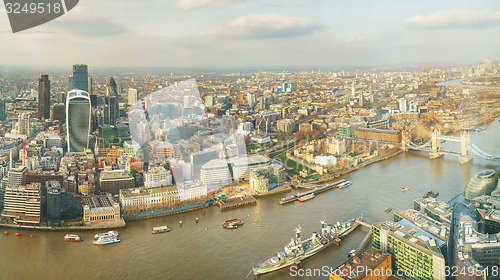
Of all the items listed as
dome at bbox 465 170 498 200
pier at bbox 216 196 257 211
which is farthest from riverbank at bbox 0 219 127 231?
dome at bbox 465 170 498 200

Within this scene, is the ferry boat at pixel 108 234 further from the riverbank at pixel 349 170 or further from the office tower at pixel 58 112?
the office tower at pixel 58 112

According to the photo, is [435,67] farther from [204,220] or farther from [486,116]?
[204,220]

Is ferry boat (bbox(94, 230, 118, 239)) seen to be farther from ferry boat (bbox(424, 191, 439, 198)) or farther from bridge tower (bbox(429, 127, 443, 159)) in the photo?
bridge tower (bbox(429, 127, 443, 159))

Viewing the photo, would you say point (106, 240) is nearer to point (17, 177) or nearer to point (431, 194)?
point (17, 177)

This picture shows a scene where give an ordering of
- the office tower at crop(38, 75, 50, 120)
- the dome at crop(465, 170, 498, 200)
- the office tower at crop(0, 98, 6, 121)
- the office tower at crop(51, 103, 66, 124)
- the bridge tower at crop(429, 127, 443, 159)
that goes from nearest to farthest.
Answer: the dome at crop(465, 170, 498, 200), the bridge tower at crop(429, 127, 443, 159), the office tower at crop(0, 98, 6, 121), the office tower at crop(51, 103, 66, 124), the office tower at crop(38, 75, 50, 120)

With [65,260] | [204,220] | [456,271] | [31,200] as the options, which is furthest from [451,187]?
[31,200]

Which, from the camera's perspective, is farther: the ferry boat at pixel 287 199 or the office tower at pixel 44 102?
the office tower at pixel 44 102

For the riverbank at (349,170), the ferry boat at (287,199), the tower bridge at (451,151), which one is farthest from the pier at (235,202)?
the tower bridge at (451,151)
